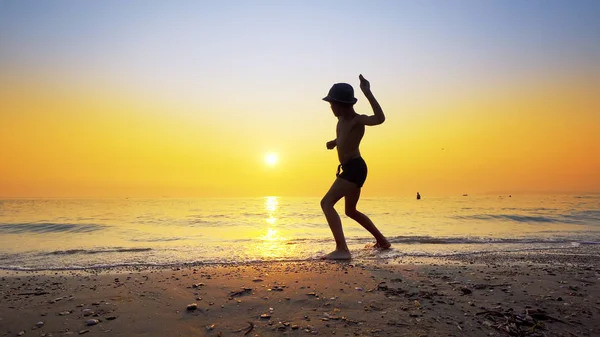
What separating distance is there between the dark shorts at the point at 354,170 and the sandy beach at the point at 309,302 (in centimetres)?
171

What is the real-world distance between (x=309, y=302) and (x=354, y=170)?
303 centimetres

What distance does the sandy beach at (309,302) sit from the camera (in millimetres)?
2658

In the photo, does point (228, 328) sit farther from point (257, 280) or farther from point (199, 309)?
point (257, 280)

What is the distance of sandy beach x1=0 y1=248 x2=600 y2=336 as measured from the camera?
2.66 metres

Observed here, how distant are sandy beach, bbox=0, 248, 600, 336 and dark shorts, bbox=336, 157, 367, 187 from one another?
1713 mm

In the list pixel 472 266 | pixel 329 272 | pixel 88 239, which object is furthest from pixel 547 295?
pixel 88 239

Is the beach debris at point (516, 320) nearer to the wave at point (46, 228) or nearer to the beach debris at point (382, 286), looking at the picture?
the beach debris at point (382, 286)

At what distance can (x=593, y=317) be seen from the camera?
9.21 feet

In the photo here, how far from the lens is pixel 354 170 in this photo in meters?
5.95

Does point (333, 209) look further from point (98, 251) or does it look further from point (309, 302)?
point (98, 251)

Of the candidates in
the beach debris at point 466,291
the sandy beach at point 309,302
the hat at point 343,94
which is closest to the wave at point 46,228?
the sandy beach at point 309,302

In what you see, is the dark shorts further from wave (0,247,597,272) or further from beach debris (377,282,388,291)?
beach debris (377,282,388,291)

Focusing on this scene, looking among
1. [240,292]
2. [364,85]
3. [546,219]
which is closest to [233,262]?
[240,292]

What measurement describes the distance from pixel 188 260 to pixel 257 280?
2147mm
